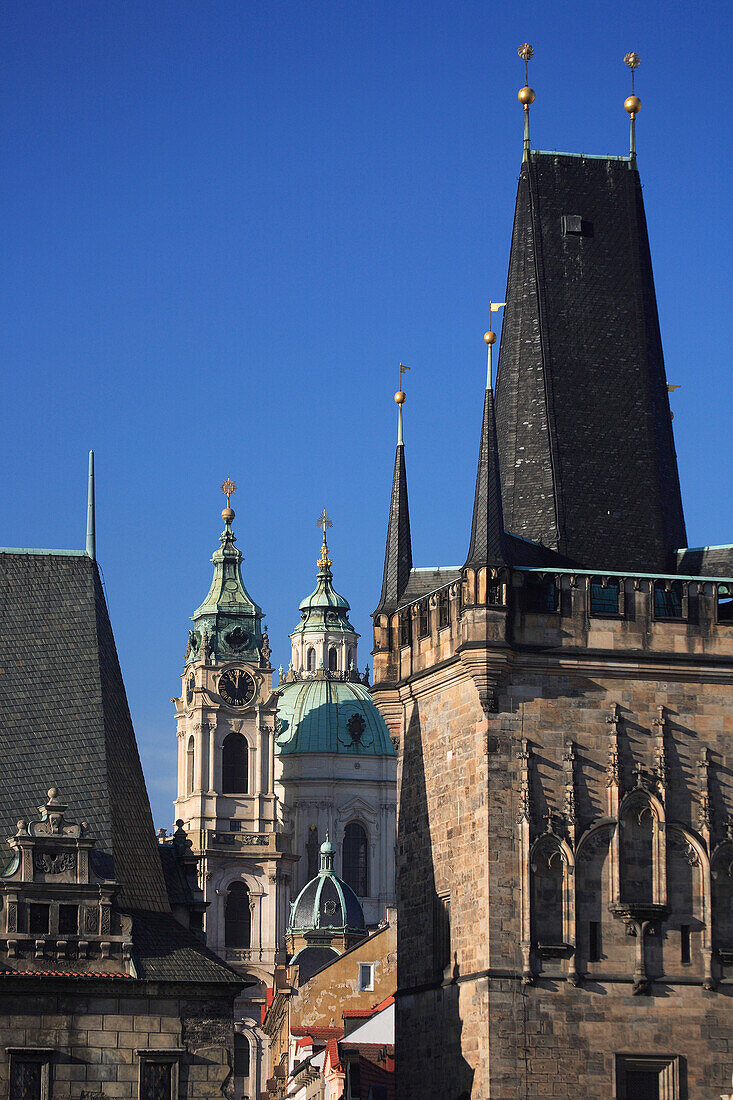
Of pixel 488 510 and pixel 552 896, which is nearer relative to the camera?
pixel 552 896

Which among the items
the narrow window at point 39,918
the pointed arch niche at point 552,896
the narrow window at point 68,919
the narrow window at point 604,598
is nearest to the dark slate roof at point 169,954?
the narrow window at point 68,919

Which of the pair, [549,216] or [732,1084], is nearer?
[732,1084]

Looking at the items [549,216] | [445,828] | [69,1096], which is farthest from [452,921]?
[549,216]

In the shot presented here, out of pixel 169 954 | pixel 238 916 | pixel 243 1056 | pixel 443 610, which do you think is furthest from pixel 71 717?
pixel 238 916

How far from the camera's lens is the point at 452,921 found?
4712 centimetres

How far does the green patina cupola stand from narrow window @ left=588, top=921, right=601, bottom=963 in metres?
105

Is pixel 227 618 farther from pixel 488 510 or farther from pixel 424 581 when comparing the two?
pixel 488 510

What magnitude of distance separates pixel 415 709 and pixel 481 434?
6.66m

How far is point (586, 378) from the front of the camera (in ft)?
168

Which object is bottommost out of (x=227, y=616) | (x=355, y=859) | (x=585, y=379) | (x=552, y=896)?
(x=552, y=896)

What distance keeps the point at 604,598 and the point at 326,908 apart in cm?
8909

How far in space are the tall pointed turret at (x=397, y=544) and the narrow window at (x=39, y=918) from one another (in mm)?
13787

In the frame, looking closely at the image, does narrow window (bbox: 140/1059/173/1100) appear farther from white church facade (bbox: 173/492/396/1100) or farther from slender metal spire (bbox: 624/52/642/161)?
white church facade (bbox: 173/492/396/1100)

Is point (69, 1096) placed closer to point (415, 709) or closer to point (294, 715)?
point (415, 709)
